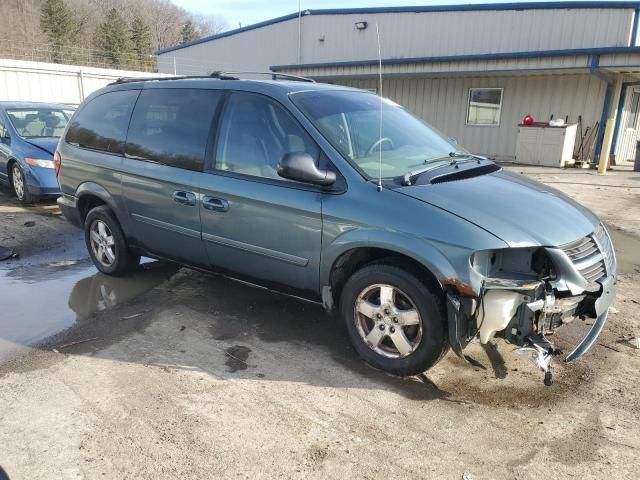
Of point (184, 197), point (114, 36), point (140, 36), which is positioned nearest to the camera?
point (184, 197)

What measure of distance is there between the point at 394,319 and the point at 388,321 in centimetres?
5

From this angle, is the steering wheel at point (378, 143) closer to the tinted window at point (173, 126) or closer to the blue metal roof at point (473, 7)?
the tinted window at point (173, 126)

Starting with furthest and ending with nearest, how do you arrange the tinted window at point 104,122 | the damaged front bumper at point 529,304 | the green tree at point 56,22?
1. the green tree at point 56,22
2. the tinted window at point 104,122
3. the damaged front bumper at point 529,304

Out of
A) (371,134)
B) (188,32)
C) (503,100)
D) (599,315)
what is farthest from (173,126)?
(188,32)

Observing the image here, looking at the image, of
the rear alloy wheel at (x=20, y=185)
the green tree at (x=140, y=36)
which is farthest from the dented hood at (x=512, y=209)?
the green tree at (x=140, y=36)

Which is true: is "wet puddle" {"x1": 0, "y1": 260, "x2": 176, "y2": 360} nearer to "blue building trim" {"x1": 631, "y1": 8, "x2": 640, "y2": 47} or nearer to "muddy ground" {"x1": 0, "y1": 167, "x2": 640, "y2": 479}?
"muddy ground" {"x1": 0, "y1": 167, "x2": 640, "y2": 479}

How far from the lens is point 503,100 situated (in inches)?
663

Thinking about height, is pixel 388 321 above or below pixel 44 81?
below

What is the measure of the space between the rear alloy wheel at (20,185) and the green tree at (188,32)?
74.9m

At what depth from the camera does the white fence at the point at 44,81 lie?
18844 mm

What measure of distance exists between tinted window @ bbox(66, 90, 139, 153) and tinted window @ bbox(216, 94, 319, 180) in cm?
132

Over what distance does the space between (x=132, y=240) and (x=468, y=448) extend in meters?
3.55

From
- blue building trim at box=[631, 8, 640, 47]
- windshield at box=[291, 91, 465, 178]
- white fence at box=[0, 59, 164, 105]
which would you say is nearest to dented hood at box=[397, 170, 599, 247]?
windshield at box=[291, 91, 465, 178]

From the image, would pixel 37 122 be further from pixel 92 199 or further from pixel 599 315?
pixel 599 315
